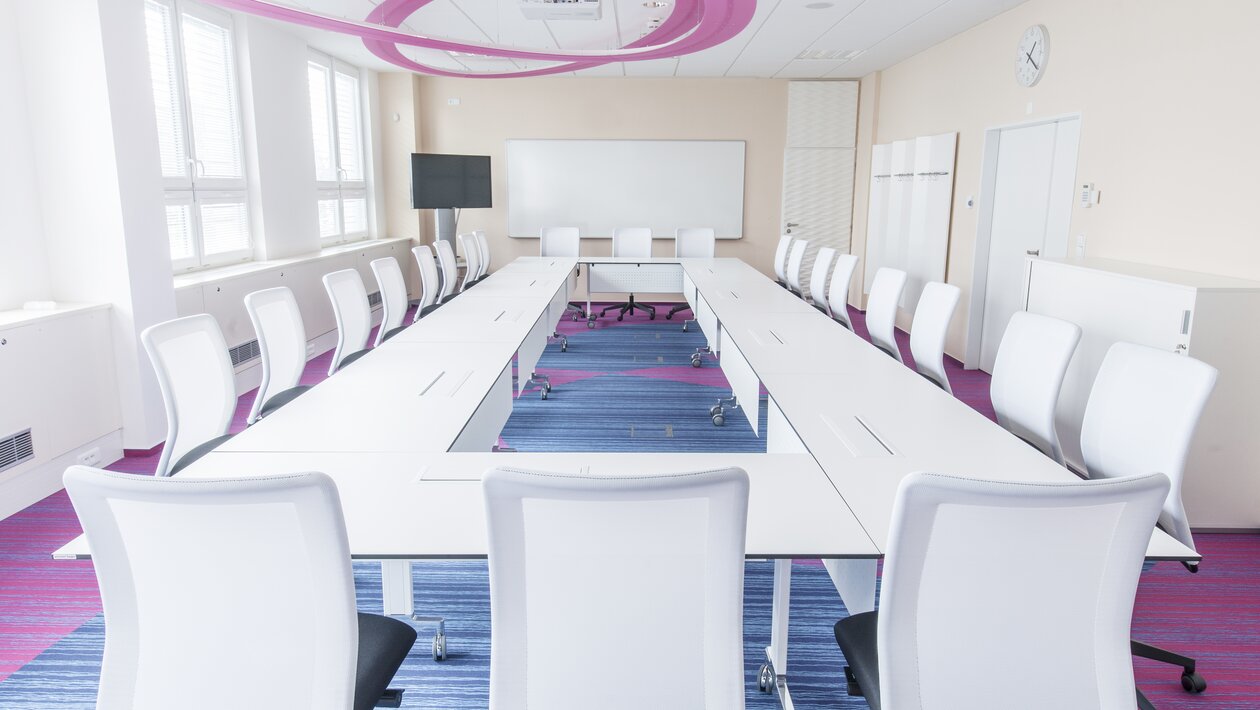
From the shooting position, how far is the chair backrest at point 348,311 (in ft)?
13.8

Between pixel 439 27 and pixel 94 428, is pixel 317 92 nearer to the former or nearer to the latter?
pixel 439 27

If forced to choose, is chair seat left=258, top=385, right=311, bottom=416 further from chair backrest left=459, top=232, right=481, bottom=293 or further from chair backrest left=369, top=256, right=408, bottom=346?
chair backrest left=459, top=232, right=481, bottom=293

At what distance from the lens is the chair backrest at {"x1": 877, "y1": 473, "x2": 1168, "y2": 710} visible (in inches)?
52.3

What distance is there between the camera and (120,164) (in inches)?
171

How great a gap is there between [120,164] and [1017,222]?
636cm

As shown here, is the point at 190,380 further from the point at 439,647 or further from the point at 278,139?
the point at 278,139

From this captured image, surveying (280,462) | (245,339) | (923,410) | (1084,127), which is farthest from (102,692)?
(1084,127)

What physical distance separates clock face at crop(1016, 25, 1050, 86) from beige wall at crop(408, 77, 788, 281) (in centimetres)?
439

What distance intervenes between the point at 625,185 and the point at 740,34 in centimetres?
350

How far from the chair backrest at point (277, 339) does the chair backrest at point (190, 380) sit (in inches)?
9.6

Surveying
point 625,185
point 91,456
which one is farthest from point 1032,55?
point 91,456

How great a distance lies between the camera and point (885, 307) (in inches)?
188

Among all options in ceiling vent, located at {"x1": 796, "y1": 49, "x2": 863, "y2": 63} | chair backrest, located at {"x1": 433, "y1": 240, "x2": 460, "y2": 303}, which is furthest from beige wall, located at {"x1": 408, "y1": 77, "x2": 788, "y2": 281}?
chair backrest, located at {"x1": 433, "y1": 240, "x2": 460, "y2": 303}

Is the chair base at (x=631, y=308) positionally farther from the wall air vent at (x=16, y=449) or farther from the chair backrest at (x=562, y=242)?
the wall air vent at (x=16, y=449)
